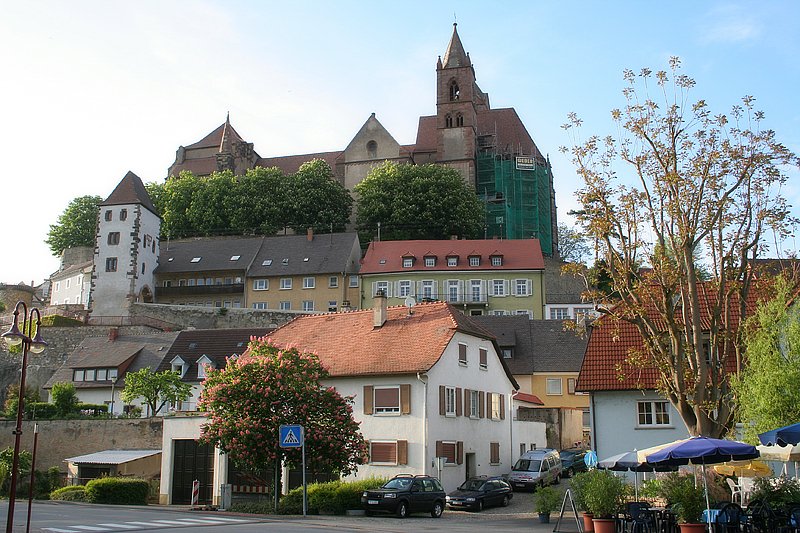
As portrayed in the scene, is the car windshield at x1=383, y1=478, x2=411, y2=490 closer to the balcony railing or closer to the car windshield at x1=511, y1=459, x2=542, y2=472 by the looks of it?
the car windshield at x1=511, y1=459, x2=542, y2=472

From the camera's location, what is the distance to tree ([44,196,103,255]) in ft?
328

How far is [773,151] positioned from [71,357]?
51279 mm

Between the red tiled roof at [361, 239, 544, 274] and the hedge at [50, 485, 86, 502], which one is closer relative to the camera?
the hedge at [50, 485, 86, 502]

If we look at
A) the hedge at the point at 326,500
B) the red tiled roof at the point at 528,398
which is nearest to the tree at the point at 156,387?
the red tiled roof at the point at 528,398

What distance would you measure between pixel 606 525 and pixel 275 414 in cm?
1308

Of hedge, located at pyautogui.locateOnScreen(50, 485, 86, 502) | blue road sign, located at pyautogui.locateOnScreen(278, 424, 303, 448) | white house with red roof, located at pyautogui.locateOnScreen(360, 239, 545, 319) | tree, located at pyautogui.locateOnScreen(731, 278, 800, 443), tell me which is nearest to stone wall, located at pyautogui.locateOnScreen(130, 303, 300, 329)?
white house with red roof, located at pyautogui.locateOnScreen(360, 239, 545, 319)

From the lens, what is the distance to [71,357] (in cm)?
6184

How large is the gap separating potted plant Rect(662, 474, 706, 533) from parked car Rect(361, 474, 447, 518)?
10878 mm

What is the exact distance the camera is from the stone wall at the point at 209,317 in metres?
A: 71.3

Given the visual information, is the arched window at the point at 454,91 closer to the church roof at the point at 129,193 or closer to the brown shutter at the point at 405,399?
the church roof at the point at 129,193

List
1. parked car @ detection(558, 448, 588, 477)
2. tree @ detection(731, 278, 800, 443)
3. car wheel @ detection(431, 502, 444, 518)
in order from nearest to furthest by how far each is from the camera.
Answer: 1. tree @ detection(731, 278, 800, 443)
2. car wheel @ detection(431, 502, 444, 518)
3. parked car @ detection(558, 448, 588, 477)

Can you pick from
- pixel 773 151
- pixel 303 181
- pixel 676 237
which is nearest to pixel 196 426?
pixel 676 237

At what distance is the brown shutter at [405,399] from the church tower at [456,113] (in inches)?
2594

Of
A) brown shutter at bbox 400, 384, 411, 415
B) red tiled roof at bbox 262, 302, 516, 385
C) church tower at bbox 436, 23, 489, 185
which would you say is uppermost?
church tower at bbox 436, 23, 489, 185
